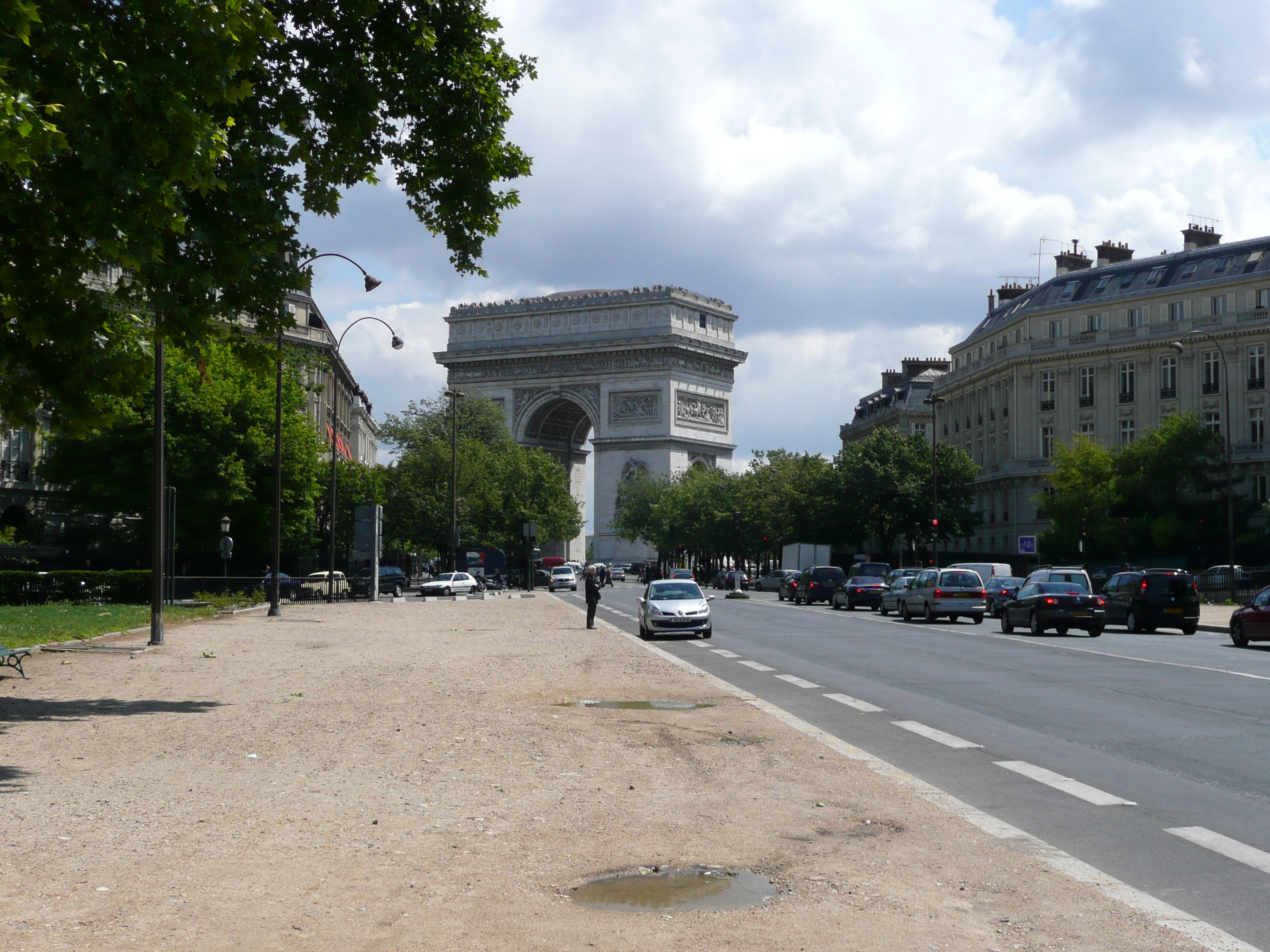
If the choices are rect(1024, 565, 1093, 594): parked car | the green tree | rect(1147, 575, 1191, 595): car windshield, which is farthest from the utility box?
rect(1147, 575, 1191, 595): car windshield

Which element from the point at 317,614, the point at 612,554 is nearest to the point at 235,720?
the point at 317,614

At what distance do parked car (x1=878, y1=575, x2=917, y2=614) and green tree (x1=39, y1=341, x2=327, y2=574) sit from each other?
2059 cm

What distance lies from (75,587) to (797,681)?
31247mm

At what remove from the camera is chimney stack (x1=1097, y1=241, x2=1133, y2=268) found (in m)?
87.6

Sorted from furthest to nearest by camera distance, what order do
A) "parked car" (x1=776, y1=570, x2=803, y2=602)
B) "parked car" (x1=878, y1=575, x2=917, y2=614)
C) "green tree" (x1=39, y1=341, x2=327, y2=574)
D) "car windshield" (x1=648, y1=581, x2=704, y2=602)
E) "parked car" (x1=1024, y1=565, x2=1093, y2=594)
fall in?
"parked car" (x1=776, y1=570, x2=803, y2=602) < "green tree" (x1=39, y1=341, x2=327, y2=574) < "parked car" (x1=878, y1=575, x2=917, y2=614) < "parked car" (x1=1024, y1=565, x2=1093, y2=594) < "car windshield" (x1=648, y1=581, x2=704, y2=602)

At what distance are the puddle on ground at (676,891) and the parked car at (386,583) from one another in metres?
47.3

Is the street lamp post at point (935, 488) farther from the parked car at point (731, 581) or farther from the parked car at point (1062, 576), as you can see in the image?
the parked car at point (1062, 576)

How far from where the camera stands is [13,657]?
16078mm

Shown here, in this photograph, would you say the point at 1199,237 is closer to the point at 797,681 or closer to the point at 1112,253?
the point at 1112,253

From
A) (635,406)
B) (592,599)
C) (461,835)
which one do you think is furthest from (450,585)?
(461,835)

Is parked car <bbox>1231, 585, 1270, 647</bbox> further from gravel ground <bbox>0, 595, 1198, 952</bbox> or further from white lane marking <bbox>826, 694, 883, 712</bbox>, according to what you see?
gravel ground <bbox>0, 595, 1198, 952</bbox>

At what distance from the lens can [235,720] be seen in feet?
41.7

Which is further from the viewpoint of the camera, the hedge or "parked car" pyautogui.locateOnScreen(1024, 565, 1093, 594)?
the hedge

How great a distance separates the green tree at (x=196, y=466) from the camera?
164 feet
